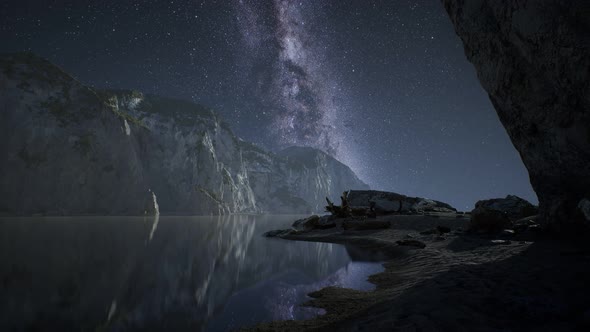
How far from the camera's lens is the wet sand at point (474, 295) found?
366cm

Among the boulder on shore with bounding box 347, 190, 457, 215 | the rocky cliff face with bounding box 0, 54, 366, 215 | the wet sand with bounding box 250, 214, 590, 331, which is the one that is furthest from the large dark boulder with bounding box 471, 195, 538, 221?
the rocky cliff face with bounding box 0, 54, 366, 215

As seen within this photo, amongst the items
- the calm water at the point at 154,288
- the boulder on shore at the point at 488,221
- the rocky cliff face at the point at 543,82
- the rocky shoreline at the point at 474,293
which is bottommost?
the calm water at the point at 154,288

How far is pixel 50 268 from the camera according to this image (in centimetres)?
746

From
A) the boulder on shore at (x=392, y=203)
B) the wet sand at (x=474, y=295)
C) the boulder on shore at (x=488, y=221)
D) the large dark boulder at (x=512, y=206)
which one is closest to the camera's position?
the wet sand at (x=474, y=295)

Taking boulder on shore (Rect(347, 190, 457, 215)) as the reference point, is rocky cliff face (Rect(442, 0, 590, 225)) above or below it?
above

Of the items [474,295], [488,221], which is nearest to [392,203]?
[488,221]

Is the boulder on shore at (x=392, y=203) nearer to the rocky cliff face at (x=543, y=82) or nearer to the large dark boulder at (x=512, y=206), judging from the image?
the large dark boulder at (x=512, y=206)

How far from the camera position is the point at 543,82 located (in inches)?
359

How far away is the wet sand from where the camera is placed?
3.66 m

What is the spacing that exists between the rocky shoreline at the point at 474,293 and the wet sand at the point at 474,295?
0.04 ft

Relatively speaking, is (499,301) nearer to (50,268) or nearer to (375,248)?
(375,248)

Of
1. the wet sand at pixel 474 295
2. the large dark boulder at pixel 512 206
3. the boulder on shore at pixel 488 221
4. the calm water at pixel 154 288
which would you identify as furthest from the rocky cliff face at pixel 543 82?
the large dark boulder at pixel 512 206

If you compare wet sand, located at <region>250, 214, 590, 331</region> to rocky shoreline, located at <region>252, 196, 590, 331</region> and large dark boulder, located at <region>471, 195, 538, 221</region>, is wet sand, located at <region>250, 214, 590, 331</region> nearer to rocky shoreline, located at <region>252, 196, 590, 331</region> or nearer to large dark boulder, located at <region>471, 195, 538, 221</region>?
rocky shoreline, located at <region>252, 196, 590, 331</region>

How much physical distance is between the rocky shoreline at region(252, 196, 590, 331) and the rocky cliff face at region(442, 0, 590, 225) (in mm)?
1988
